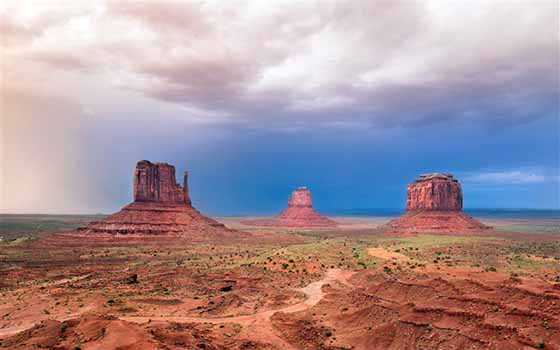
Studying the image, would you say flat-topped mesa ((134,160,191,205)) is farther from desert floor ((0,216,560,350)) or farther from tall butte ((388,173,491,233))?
tall butte ((388,173,491,233))

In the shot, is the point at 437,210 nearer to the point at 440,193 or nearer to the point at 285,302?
the point at 440,193

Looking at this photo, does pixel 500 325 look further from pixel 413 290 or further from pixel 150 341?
pixel 150 341

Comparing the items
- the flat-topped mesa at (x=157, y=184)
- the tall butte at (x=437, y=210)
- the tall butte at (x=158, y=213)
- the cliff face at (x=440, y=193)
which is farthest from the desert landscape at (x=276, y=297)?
the cliff face at (x=440, y=193)

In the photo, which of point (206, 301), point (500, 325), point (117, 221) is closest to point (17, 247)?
point (117, 221)

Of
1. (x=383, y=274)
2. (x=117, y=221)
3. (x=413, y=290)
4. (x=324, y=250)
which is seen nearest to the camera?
(x=413, y=290)

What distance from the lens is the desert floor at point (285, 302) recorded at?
36.7m

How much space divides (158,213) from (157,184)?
13.2m

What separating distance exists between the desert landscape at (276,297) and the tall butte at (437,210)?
51.9m

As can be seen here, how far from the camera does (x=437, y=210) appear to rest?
181750mm

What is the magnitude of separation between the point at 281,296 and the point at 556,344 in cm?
3602

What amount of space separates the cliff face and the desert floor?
80.9 meters

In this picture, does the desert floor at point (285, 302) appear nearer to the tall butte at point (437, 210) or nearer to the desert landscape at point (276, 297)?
the desert landscape at point (276, 297)

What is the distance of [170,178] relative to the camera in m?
171

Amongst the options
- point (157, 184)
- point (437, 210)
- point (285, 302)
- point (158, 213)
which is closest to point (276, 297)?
point (285, 302)
